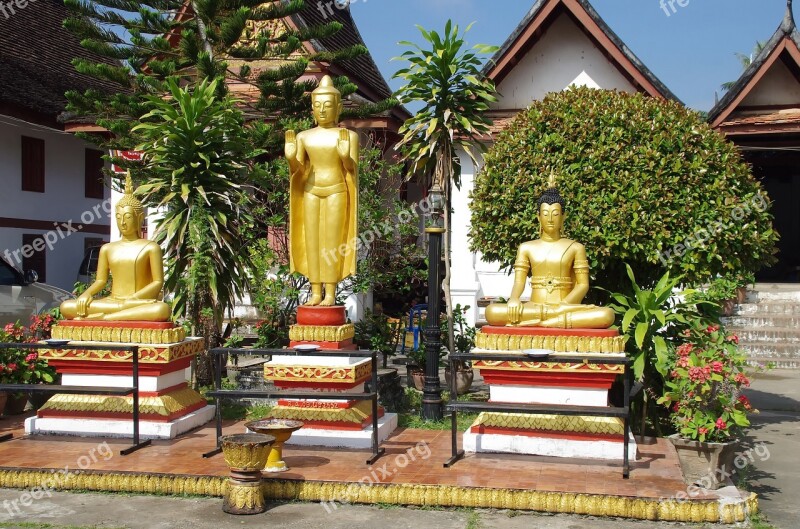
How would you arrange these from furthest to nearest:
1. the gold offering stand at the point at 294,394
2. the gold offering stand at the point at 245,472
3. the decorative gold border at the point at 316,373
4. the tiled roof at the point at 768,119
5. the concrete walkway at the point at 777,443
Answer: the tiled roof at the point at 768,119, the decorative gold border at the point at 316,373, the gold offering stand at the point at 294,394, the concrete walkway at the point at 777,443, the gold offering stand at the point at 245,472

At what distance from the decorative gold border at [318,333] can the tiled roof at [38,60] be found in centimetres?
1130

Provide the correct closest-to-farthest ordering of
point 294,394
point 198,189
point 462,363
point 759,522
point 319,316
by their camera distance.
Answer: point 759,522 < point 294,394 < point 319,316 < point 198,189 < point 462,363

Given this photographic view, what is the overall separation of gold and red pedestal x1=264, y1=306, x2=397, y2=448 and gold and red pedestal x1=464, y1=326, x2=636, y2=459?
0.95 meters

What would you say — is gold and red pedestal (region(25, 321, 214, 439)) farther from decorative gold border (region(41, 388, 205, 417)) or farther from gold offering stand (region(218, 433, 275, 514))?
gold offering stand (region(218, 433, 275, 514))

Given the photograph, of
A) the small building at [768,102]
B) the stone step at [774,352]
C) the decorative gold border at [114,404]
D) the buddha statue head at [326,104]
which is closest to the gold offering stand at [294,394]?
the decorative gold border at [114,404]

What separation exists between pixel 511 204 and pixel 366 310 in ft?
10.3

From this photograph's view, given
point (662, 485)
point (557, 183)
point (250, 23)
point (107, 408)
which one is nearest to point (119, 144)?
point (250, 23)

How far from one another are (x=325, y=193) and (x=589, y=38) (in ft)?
26.1

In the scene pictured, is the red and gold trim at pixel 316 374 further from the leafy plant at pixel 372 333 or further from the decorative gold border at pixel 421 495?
the leafy plant at pixel 372 333

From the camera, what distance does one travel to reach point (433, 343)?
8844mm

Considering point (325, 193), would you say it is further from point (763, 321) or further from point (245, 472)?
point (763, 321)

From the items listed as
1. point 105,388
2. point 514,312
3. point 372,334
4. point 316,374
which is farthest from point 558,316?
point 372,334

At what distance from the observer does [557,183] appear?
847 centimetres

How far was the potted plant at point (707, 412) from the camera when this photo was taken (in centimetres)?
627
